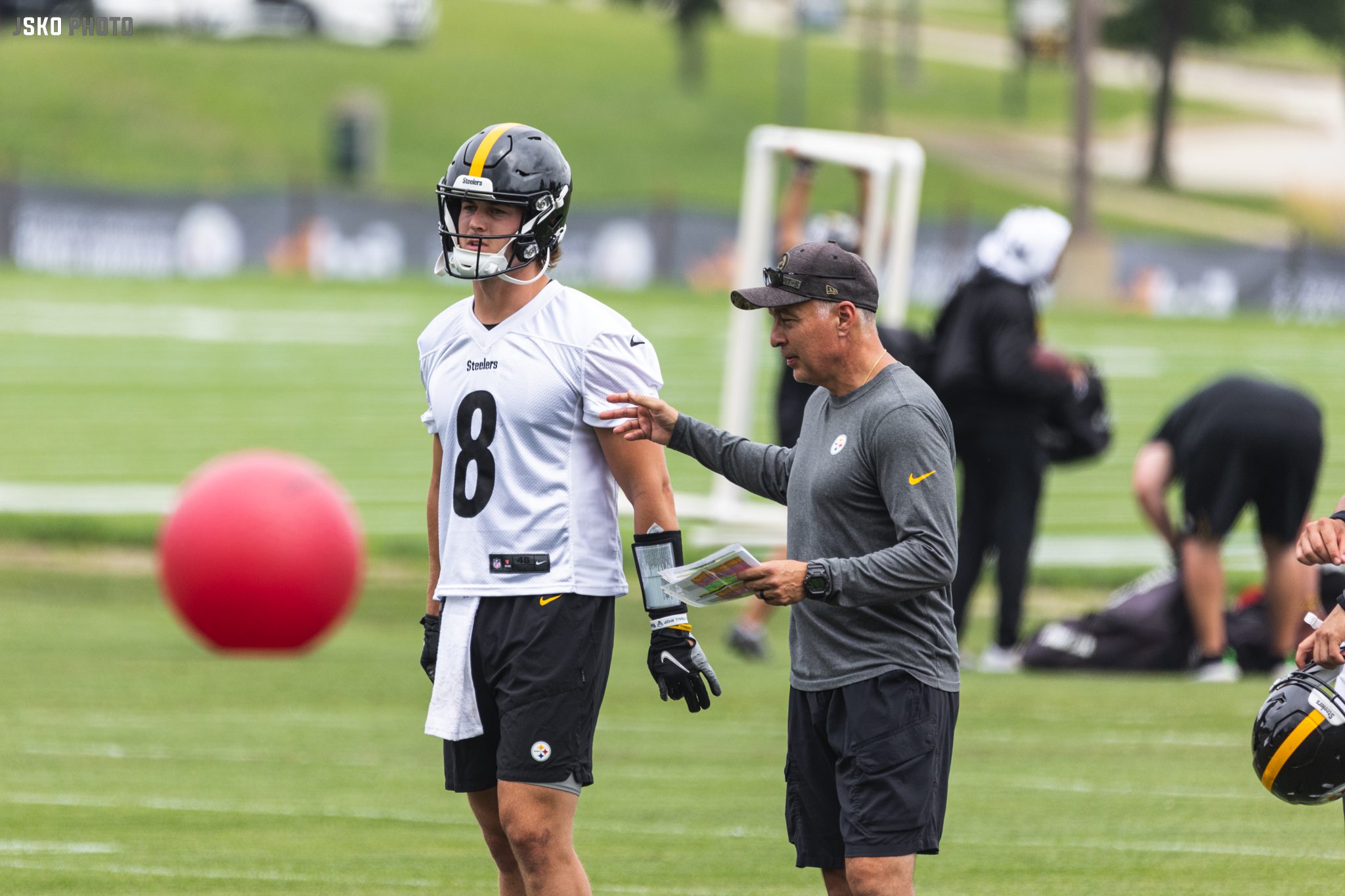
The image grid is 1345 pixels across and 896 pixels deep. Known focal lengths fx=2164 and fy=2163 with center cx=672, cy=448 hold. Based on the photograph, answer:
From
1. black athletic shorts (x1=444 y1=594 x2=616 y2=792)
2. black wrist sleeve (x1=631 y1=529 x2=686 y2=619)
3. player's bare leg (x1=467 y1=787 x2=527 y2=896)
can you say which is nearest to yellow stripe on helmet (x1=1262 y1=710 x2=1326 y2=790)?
black wrist sleeve (x1=631 y1=529 x2=686 y2=619)

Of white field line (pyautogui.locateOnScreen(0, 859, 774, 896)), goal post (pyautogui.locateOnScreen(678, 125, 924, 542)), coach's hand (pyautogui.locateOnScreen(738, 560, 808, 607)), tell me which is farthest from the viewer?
goal post (pyautogui.locateOnScreen(678, 125, 924, 542))

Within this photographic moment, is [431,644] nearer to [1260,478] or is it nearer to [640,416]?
[640,416]

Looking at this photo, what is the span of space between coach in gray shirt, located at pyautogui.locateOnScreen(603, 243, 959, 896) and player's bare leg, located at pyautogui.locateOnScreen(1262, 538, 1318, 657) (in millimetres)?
5723

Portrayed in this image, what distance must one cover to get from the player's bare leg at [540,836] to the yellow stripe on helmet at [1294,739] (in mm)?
1715

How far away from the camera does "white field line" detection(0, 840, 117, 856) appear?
7098 millimetres

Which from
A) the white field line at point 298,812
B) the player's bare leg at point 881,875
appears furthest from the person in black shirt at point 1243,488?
the player's bare leg at point 881,875

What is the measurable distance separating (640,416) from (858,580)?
2.30 ft

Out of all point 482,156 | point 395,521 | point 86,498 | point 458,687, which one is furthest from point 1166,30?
point 458,687

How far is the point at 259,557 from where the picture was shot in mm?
10961

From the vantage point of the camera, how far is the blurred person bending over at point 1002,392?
1054 centimetres

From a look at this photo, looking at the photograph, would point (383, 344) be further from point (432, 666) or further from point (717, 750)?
point (432, 666)

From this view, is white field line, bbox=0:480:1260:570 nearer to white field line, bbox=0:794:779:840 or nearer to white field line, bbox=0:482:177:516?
white field line, bbox=0:482:177:516

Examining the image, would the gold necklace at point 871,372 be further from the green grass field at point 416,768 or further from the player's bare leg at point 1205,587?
the player's bare leg at point 1205,587

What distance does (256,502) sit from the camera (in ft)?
36.4
